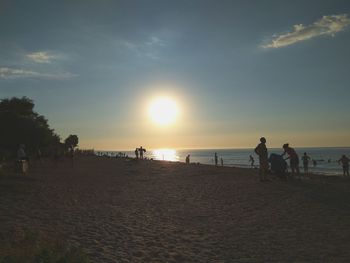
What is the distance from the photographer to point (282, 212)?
1234cm

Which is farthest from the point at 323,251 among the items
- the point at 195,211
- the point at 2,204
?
the point at 2,204

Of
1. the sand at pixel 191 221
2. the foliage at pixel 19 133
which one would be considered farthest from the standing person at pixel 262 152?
the foliage at pixel 19 133

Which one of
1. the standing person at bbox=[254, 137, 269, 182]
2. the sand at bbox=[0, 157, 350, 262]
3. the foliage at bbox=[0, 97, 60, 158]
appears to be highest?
the foliage at bbox=[0, 97, 60, 158]

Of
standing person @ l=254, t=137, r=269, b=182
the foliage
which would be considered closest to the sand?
standing person @ l=254, t=137, r=269, b=182

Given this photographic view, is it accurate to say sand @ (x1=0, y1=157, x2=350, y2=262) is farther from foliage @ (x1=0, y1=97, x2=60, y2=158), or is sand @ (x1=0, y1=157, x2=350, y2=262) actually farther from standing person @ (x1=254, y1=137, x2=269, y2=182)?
foliage @ (x1=0, y1=97, x2=60, y2=158)

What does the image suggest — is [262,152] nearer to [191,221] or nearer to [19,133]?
[191,221]

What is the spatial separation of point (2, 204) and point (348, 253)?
31.3 feet

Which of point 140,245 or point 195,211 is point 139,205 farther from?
point 140,245

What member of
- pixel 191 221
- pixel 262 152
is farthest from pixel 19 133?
pixel 191 221

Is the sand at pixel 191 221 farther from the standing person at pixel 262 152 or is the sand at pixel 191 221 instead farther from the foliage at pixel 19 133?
the foliage at pixel 19 133

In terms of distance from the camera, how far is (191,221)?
11398mm

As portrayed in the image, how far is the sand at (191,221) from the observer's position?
317 inches

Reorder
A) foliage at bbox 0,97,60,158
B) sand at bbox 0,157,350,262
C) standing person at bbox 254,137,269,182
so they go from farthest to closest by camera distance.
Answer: foliage at bbox 0,97,60,158 < standing person at bbox 254,137,269,182 < sand at bbox 0,157,350,262

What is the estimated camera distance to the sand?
8.06 metres
